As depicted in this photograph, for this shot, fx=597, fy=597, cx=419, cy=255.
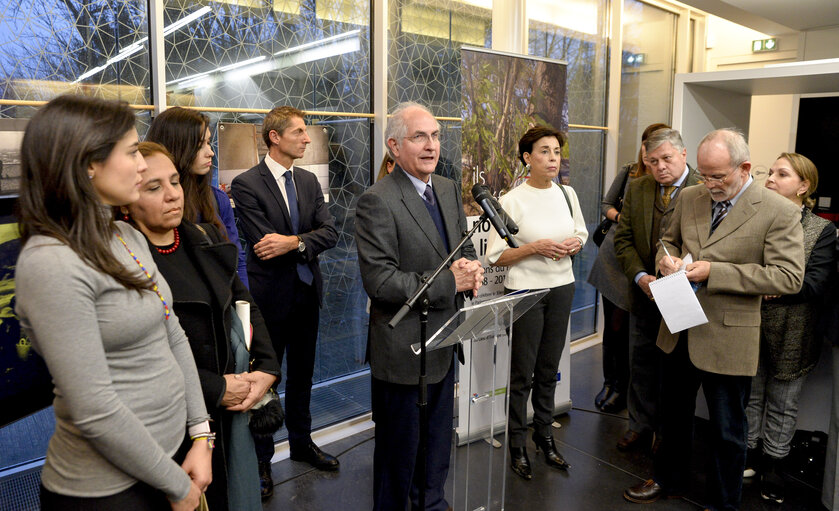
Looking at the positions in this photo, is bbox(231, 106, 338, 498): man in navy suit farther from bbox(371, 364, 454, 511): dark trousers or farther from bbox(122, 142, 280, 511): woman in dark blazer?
bbox(122, 142, 280, 511): woman in dark blazer

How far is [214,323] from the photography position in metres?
1.79

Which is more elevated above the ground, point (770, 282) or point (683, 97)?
point (683, 97)

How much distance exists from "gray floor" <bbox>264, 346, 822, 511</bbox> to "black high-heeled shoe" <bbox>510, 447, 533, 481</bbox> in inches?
1.5

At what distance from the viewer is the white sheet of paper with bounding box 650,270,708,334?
2.59 m

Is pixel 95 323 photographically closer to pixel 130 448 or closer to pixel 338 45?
pixel 130 448

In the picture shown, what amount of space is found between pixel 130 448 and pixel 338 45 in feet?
10.2

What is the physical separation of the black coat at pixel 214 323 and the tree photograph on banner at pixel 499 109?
2.05 meters

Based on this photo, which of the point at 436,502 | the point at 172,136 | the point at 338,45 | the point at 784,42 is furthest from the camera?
the point at 784,42

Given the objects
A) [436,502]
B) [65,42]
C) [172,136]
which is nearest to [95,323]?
[172,136]

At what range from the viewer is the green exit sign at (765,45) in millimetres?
6625

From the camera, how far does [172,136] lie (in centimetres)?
238

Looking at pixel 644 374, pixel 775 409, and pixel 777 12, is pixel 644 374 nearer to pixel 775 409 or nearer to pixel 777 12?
pixel 775 409

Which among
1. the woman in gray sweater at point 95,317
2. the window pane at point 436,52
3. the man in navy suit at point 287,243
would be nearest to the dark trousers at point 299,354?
the man in navy suit at point 287,243

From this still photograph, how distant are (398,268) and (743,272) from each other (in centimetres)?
149
